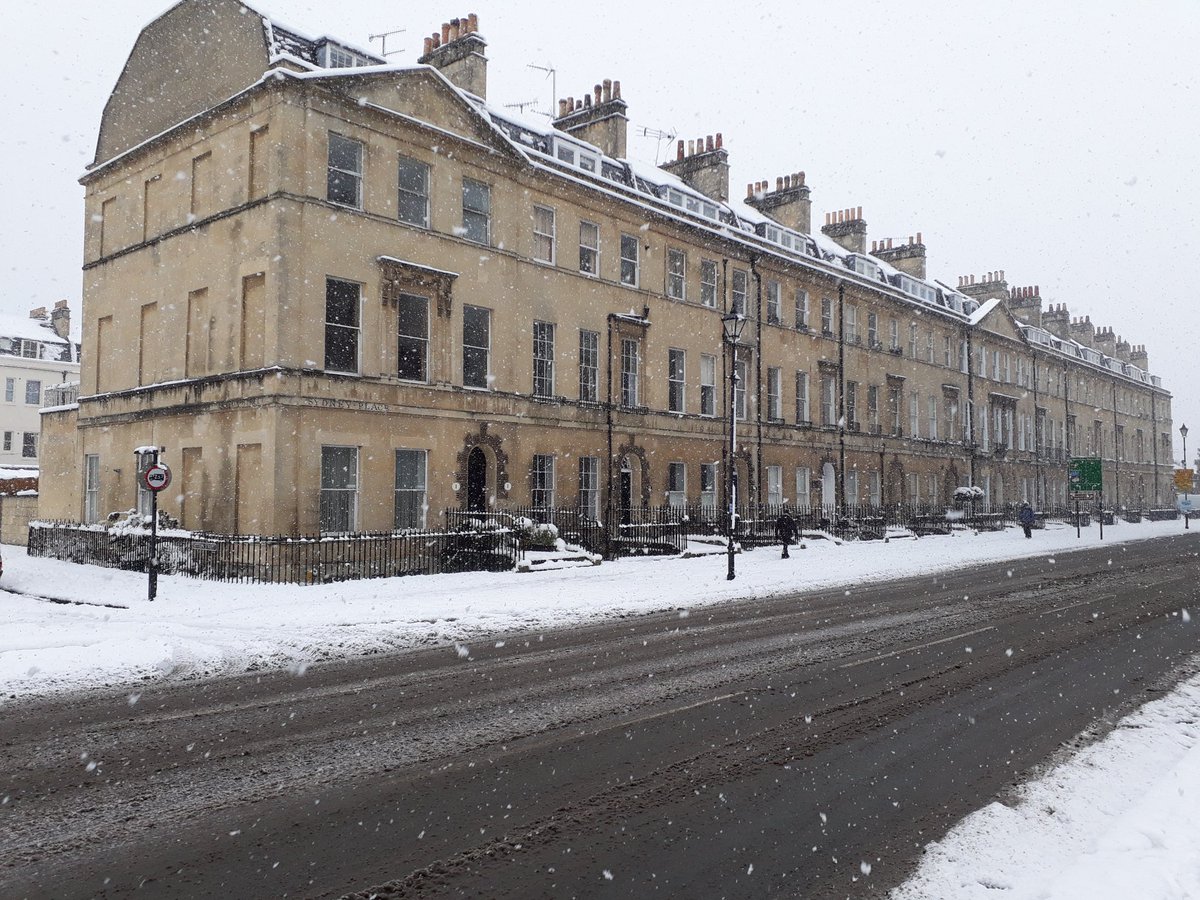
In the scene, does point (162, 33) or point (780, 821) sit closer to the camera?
point (780, 821)

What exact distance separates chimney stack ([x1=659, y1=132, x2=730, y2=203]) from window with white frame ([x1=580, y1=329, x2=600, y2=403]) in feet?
42.5

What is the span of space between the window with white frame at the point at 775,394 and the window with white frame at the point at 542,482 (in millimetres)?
13619

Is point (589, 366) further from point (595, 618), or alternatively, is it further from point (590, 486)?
point (595, 618)

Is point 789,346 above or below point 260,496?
above

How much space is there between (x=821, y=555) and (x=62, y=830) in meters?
25.7

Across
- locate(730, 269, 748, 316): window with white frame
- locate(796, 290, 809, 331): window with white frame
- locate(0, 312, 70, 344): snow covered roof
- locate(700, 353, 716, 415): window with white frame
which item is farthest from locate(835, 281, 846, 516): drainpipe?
locate(0, 312, 70, 344): snow covered roof

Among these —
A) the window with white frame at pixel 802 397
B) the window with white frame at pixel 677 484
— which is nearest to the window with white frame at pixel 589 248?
the window with white frame at pixel 677 484

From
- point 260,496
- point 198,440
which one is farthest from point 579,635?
point 198,440

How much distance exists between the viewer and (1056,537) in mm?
41781

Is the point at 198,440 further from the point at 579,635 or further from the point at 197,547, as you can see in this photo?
the point at 579,635

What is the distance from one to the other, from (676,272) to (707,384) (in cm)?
468

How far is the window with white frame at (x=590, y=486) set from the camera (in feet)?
92.7

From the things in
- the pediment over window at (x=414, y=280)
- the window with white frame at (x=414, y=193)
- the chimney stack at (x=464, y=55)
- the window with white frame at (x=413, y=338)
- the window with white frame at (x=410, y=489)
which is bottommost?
the window with white frame at (x=410, y=489)

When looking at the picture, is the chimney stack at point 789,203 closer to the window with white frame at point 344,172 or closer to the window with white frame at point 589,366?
the window with white frame at point 589,366
